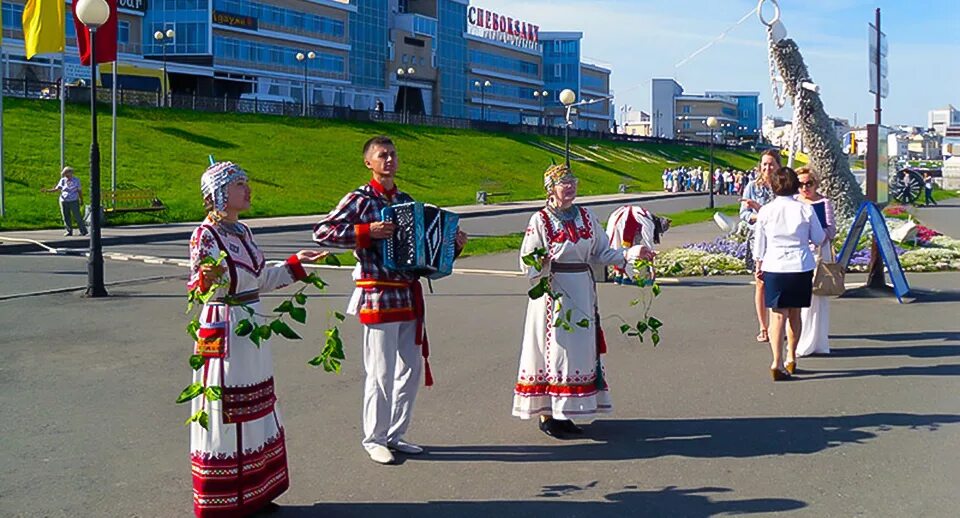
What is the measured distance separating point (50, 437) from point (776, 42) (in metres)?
15.4

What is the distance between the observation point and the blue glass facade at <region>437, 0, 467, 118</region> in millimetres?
100062

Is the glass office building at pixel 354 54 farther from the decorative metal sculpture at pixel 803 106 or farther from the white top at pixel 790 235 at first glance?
the white top at pixel 790 235

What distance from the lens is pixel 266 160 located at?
4950 cm

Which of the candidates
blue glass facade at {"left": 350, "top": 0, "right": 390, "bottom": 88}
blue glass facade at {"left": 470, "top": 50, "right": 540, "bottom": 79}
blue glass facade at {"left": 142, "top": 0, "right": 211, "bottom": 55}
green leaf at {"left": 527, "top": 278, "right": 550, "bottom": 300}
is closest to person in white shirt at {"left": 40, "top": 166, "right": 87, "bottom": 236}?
green leaf at {"left": 527, "top": 278, "right": 550, "bottom": 300}

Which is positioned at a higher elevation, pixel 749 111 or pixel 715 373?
pixel 749 111

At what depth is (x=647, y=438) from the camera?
272 inches

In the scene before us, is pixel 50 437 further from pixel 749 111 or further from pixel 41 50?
pixel 749 111

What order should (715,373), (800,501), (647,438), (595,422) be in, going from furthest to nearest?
(715,373)
(595,422)
(647,438)
(800,501)

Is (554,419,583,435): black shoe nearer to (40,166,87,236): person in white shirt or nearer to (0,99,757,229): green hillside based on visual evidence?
(40,166,87,236): person in white shirt

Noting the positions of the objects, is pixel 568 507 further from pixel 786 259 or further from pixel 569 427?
pixel 786 259

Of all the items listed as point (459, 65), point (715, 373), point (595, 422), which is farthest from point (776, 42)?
point (459, 65)

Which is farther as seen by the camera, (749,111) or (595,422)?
(749,111)

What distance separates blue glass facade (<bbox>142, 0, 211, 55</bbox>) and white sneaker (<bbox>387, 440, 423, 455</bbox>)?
7209 cm

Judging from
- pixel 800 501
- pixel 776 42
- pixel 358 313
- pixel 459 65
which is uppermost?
pixel 459 65
